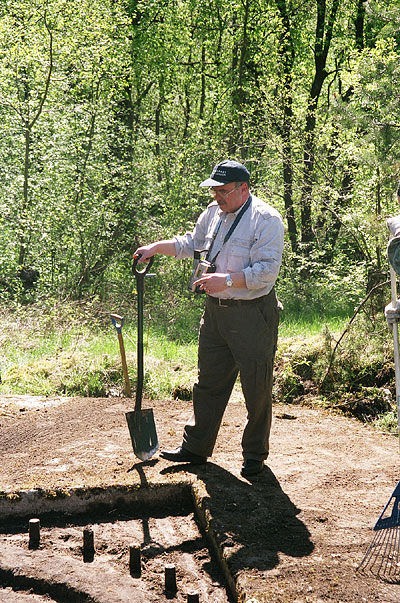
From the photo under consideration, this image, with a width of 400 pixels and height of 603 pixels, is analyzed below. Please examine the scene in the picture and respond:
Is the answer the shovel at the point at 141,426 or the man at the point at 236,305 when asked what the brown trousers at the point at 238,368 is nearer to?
the man at the point at 236,305

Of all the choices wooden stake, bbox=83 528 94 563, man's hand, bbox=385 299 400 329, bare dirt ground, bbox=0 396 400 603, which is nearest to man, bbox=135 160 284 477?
bare dirt ground, bbox=0 396 400 603

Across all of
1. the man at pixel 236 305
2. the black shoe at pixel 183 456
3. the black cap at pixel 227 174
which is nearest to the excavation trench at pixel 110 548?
the black shoe at pixel 183 456

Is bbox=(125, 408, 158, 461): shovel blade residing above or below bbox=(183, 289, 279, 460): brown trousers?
below

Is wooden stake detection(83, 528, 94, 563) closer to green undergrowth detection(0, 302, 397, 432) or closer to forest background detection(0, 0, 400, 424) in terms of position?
green undergrowth detection(0, 302, 397, 432)

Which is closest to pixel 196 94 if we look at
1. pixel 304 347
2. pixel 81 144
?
pixel 81 144

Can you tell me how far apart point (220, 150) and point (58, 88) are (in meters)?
3.35

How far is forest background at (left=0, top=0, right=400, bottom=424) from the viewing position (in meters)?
12.9

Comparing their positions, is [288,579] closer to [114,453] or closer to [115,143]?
[114,453]

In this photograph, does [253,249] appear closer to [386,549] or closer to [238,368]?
[238,368]

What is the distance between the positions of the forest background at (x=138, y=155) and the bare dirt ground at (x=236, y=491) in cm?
458

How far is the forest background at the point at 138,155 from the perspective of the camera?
1288 cm

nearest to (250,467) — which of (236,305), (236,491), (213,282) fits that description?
(236,491)

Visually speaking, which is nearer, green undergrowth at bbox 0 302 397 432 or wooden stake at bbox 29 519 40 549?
wooden stake at bbox 29 519 40 549

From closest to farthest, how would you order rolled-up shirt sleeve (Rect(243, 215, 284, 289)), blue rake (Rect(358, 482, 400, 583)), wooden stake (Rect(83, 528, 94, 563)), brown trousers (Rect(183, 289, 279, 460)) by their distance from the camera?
blue rake (Rect(358, 482, 400, 583)), wooden stake (Rect(83, 528, 94, 563)), rolled-up shirt sleeve (Rect(243, 215, 284, 289)), brown trousers (Rect(183, 289, 279, 460))
